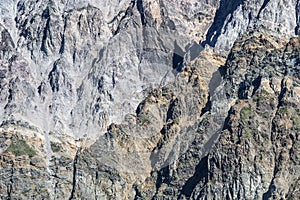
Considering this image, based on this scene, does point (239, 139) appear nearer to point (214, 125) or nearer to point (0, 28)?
point (214, 125)

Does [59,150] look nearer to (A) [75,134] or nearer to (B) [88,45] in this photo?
(A) [75,134]

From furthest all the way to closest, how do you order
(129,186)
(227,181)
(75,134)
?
(75,134) < (129,186) < (227,181)

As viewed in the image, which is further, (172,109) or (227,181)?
(172,109)

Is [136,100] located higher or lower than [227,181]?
higher

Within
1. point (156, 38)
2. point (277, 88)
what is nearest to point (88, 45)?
point (156, 38)

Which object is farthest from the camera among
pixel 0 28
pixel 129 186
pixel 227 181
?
pixel 0 28

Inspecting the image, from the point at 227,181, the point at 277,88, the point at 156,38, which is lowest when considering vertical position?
the point at 227,181
